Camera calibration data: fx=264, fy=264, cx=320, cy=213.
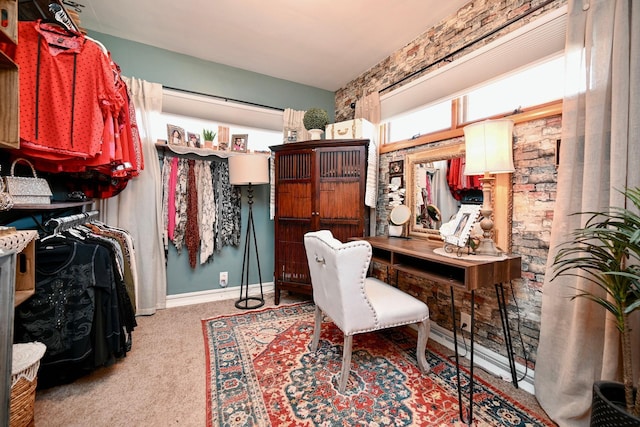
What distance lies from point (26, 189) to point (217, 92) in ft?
6.41

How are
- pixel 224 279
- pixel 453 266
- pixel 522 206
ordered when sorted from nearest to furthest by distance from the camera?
pixel 453 266
pixel 522 206
pixel 224 279

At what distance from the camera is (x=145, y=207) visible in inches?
102

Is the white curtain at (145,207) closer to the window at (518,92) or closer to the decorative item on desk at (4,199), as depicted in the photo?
the decorative item on desk at (4,199)

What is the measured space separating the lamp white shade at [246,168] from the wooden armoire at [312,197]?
25 cm

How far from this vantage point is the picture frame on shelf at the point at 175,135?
8.89ft

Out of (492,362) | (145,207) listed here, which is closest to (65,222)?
(145,207)

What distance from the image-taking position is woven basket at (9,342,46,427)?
112cm

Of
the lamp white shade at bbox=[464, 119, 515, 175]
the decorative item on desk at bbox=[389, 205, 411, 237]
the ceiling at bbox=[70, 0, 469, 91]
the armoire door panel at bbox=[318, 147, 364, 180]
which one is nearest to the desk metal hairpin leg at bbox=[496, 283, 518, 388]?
the lamp white shade at bbox=[464, 119, 515, 175]

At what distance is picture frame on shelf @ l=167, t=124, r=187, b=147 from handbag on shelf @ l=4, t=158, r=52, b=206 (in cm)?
121

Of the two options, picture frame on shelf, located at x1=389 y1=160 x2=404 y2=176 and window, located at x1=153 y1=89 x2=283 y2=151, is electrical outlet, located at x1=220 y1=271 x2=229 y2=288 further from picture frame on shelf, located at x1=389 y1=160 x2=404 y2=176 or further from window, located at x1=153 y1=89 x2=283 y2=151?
picture frame on shelf, located at x1=389 y1=160 x2=404 y2=176

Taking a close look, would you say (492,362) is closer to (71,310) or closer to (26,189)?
(71,310)

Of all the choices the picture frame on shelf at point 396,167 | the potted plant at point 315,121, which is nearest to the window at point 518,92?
the picture frame on shelf at point 396,167

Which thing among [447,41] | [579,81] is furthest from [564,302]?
[447,41]

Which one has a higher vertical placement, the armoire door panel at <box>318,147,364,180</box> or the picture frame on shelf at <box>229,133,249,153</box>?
the picture frame on shelf at <box>229,133,249,153</box>
